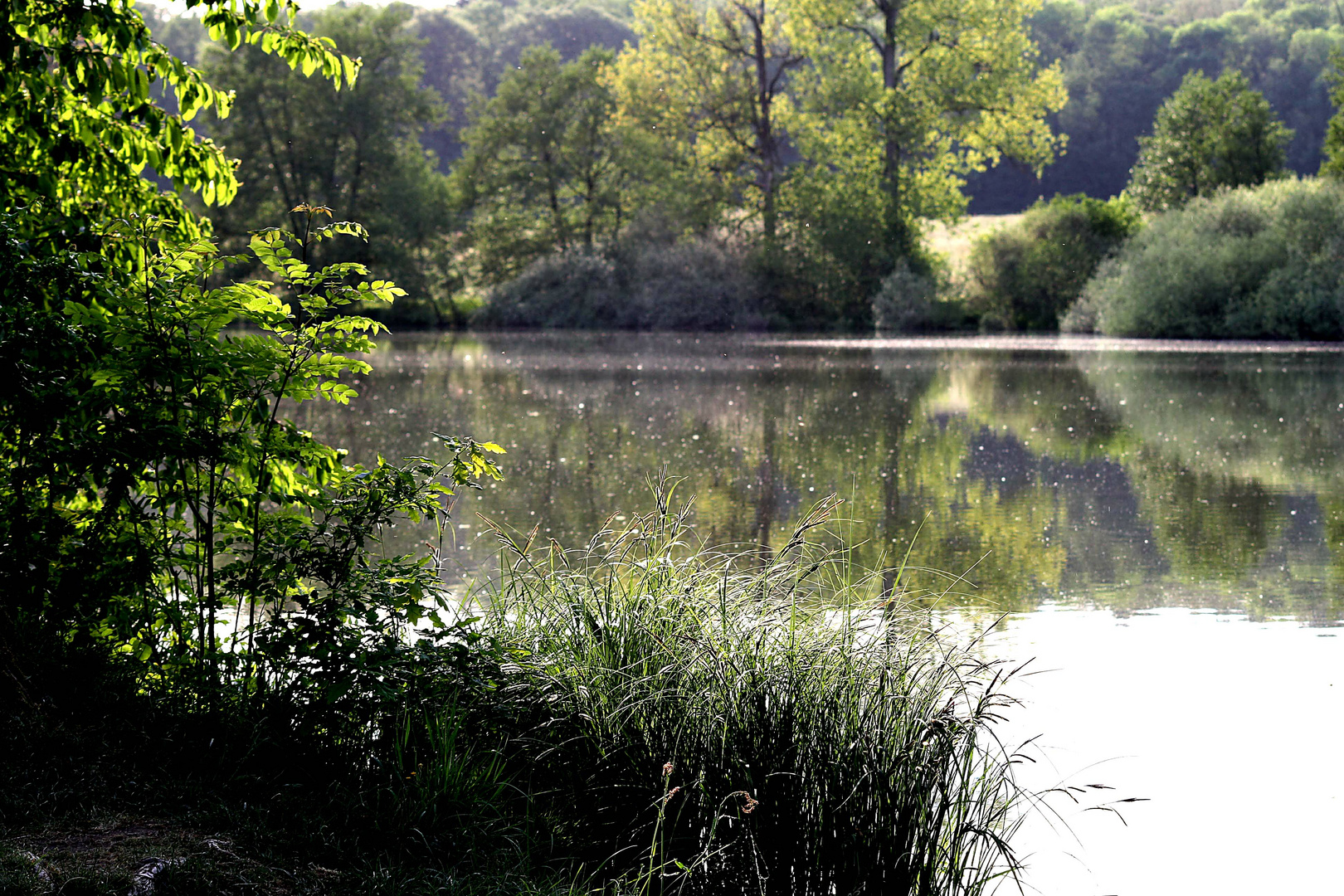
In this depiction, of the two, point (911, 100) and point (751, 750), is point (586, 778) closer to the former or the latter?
point (751, 750)

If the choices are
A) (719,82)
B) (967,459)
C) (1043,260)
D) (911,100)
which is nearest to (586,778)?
(967,459)

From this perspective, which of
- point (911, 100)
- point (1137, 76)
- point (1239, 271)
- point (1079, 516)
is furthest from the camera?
point (1137, 76)

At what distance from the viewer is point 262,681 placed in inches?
169

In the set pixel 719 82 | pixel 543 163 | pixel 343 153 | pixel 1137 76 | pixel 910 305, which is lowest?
pixel 910 305

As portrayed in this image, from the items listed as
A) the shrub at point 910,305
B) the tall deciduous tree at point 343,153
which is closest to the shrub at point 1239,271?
the shrub at point 910,305

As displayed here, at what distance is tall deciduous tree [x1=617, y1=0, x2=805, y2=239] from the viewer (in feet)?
140

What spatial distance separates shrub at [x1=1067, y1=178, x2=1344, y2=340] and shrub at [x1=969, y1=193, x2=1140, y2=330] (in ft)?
6.72

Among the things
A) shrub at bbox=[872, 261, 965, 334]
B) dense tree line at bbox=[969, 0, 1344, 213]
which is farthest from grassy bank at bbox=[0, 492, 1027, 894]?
dense tree line at bbox=[969, 0, 1344, 213]

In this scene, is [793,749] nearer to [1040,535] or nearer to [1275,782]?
[1275,782]

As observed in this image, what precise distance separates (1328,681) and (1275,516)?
15.4 ft

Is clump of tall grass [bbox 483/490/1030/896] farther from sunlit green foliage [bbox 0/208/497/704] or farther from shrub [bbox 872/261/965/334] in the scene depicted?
shrub [bbox 872/261/965/334]

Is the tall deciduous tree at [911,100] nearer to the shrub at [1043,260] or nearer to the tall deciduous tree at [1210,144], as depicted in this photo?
the shrub at [1043,260]

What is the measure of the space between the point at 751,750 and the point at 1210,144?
134 feet

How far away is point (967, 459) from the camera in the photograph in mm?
13359
